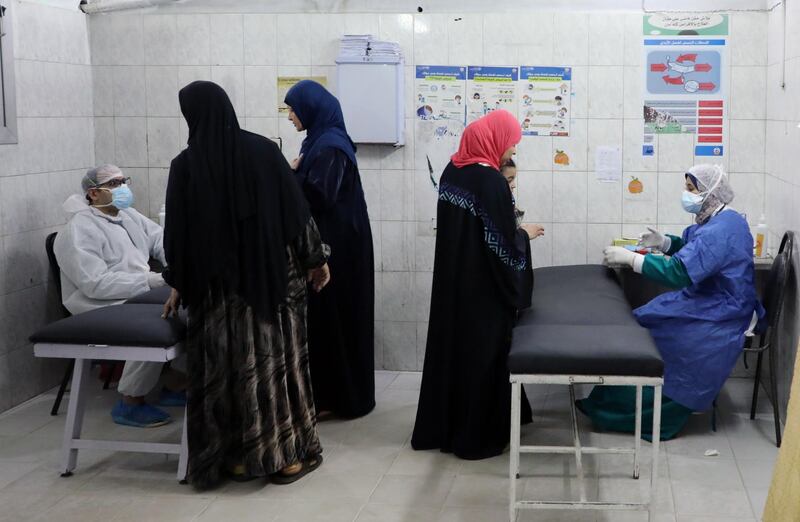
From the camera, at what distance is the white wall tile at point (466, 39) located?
5426 millimetres

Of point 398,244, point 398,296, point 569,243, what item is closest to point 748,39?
point 569,243

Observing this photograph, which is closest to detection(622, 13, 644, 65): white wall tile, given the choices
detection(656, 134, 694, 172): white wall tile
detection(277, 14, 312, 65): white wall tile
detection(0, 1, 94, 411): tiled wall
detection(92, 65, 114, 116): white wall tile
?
detection(656, 134, 694, 172): white wall tile

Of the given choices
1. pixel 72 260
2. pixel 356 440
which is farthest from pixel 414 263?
pixel 72 260

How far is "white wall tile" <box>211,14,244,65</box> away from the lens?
5613mm

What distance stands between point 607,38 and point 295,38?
1.69 m

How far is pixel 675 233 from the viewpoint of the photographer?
214 inches

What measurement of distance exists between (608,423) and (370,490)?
1.27 m

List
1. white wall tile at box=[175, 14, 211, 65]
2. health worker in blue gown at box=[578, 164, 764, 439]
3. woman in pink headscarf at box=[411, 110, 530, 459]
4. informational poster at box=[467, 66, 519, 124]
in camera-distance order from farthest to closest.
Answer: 1. white wall tile at box=[175, 14, 211, 65]
2. informational poster at box=[467, 66, 519, 124]
3. health worker in blue gown at box=[578, 164, 764, 439]
4. woman in pink headscarf at box=[411, 110, 530, 459]

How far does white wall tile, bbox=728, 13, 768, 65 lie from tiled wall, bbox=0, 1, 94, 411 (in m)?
3.57

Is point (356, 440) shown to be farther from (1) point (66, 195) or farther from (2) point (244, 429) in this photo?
(1) point (66, 195)

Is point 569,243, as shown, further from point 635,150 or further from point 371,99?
point 371,99

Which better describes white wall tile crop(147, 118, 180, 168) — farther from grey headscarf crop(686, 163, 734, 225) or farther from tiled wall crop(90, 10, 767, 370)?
grey headscarf crop(686, 163, 734, 225)

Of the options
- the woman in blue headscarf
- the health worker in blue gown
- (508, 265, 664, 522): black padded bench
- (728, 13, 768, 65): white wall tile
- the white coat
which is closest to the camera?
(508, 265, 664, 522): black padded bench

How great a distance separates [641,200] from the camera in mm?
5422
